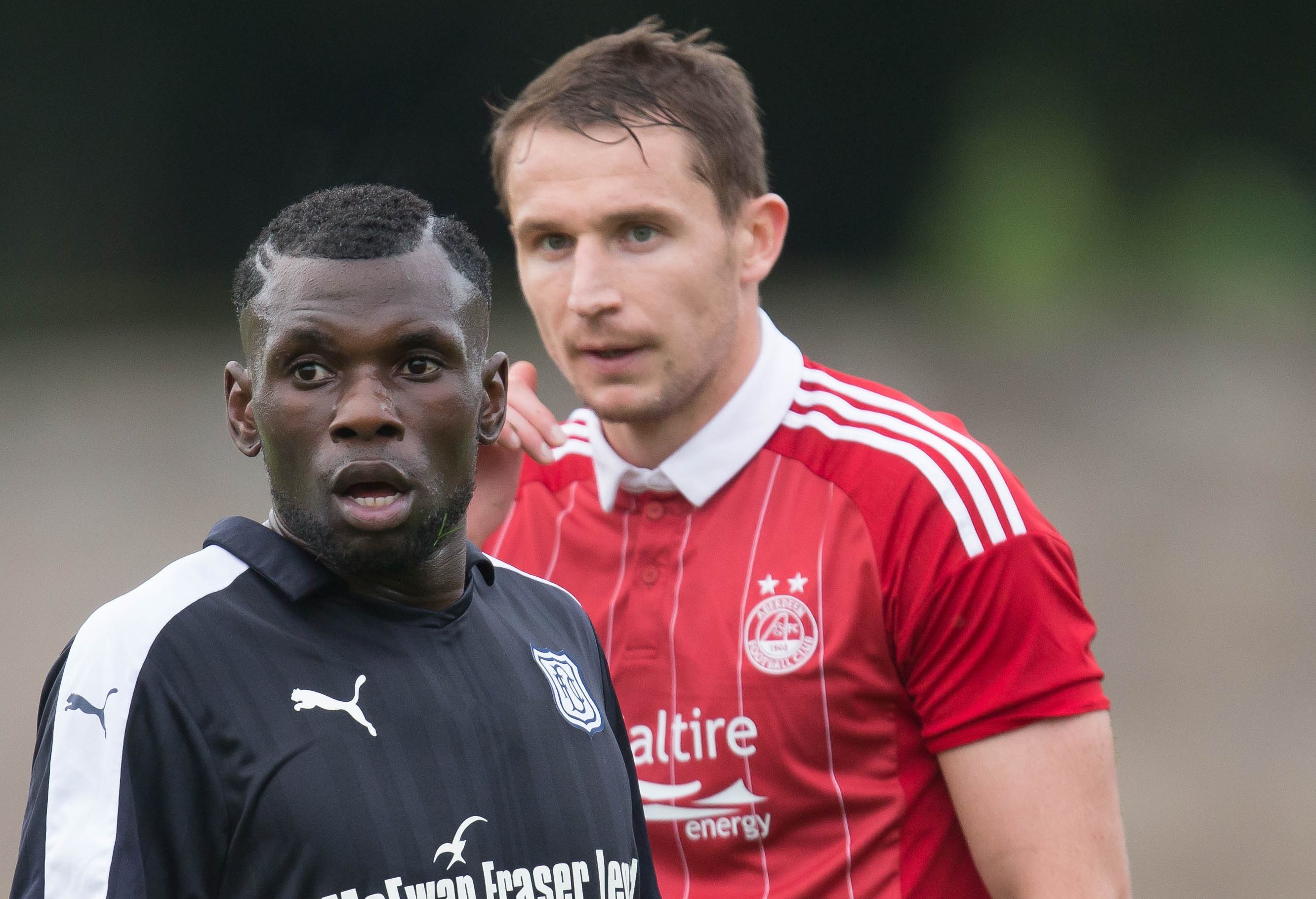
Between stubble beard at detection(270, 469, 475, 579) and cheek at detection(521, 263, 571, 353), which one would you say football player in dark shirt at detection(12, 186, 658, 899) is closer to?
stubble beard at detection(270, 469, 475, 579)

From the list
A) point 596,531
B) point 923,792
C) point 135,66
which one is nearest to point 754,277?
point 596,531

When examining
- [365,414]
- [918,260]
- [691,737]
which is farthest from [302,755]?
[918,260]

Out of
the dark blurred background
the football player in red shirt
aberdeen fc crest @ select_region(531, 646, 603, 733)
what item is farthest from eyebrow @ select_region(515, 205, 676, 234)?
the dark blurred background

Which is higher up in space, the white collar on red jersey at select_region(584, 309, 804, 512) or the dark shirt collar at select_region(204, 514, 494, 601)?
the white collar on red jersey at select_region(584, 309, 804, 512)

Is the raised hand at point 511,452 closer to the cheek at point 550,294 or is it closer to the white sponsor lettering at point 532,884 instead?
the cheek at point 550,294

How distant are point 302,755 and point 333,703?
0.22 feet

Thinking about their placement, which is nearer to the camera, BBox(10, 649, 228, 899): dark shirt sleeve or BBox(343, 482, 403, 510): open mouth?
BBox(10, 649, 228, 899): dark shirt sleeve

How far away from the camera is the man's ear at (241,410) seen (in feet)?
5.01

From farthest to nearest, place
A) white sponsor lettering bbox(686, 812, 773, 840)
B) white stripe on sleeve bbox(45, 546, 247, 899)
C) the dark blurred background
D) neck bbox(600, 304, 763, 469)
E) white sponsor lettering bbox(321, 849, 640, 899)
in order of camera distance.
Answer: the dark blurred background → neck bbox(600, 304, 763, 469) → white sponsor lettering bbox(686, 812, 773, 840) → white sponsor lettering bbox(321, 849, 640, 899) → white stripe on sleeve bbox(45, 546, 247, 899)

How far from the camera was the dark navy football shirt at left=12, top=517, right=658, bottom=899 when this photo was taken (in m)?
1.26

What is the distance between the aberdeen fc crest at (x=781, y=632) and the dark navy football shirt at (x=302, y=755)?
69cm

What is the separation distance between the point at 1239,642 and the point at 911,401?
473cm

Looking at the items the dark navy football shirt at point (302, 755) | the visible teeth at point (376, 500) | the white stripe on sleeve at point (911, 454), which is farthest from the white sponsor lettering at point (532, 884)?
the white stripe on sleeve at point (911, 454)

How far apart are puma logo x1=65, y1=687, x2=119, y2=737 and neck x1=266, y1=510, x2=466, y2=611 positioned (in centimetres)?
26
